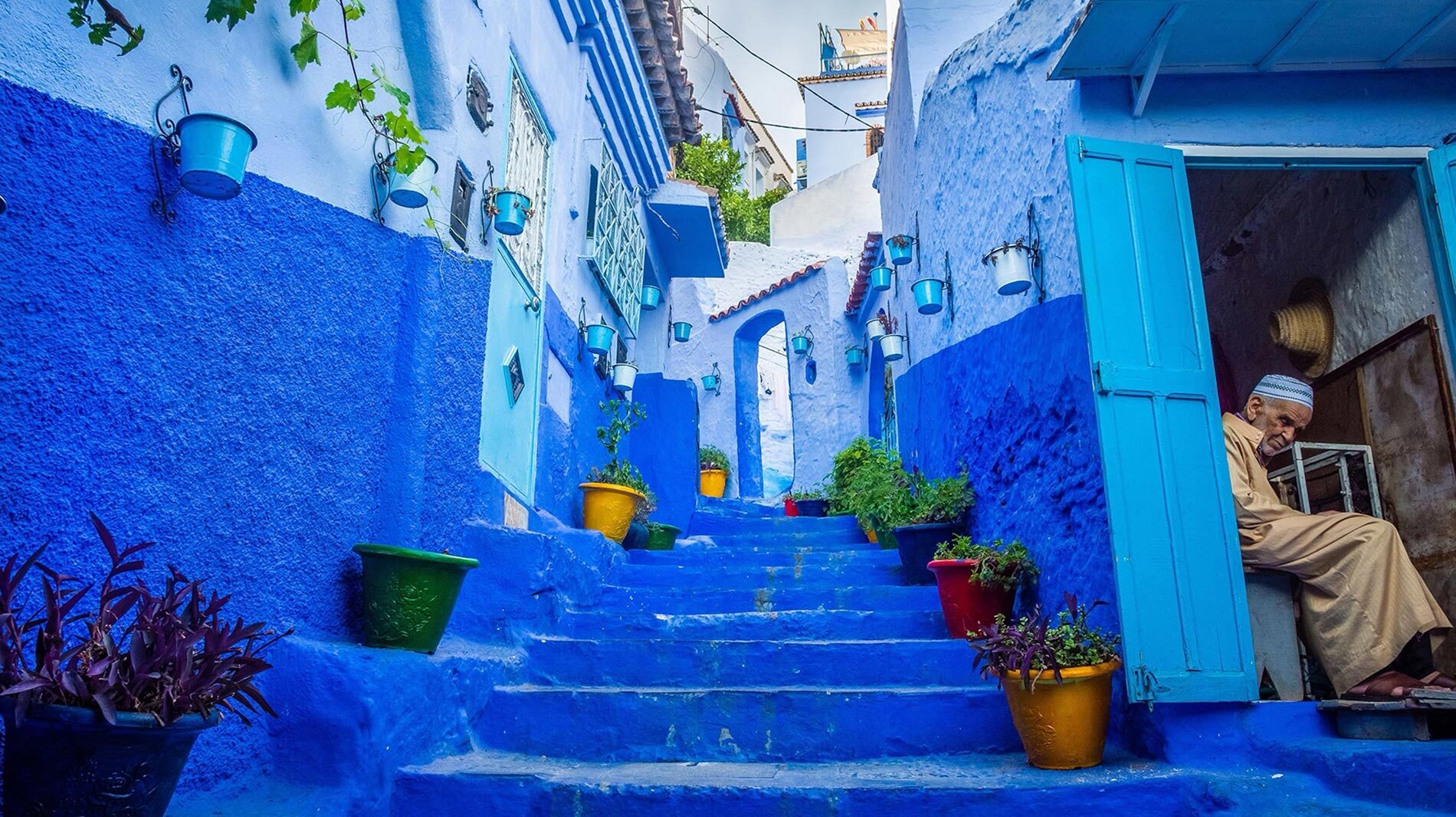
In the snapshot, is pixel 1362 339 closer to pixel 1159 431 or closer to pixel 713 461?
pixel 1159 431

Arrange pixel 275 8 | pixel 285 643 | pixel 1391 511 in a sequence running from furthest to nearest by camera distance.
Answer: pixel 1391 511, pixel 275 8, pixel 285 643

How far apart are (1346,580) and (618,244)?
20.3 ft

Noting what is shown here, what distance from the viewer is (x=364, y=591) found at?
392cm

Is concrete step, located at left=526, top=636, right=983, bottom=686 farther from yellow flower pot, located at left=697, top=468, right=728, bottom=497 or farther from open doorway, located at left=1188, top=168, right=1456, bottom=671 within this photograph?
yellow flower pot, located at left=697, top=468, right=728, bottom=497

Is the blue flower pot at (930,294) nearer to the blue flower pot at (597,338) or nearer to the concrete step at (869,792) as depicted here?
the blue flower pot at (597,338)

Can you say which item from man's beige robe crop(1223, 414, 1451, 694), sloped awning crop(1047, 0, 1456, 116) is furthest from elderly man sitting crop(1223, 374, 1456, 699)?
sloped awning crop(1047, 0, 1456, 116)

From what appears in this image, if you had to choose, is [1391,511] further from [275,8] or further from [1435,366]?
[275,8]

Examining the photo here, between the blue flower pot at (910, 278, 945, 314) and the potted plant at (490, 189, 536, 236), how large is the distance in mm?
A: 2912

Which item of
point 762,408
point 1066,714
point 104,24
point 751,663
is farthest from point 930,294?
point 762,408

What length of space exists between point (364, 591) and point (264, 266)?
4.36 feet

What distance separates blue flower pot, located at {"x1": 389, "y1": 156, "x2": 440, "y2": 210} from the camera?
4293mm

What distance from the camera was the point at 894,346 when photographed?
9.41 metres

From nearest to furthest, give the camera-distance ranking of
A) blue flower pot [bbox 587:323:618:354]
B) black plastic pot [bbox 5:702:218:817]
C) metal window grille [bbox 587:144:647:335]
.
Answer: black plastic pot [bbox 5:702:218:817]
blue flower pot [bbox 587:323:618:354]
metal window grille [bbox 587:144:647:335]

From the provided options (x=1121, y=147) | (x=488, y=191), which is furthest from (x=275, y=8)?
(x=1121, y=147)
